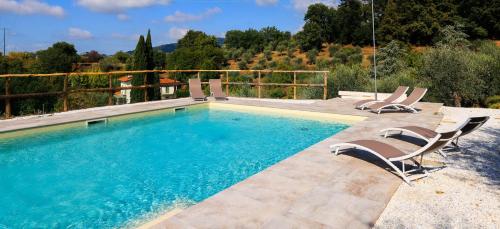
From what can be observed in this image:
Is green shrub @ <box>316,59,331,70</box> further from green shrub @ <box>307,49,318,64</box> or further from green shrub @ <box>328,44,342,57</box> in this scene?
green shrub @ <box>328,44,342,57</box>

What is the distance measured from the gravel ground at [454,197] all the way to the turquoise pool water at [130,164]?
2235 mm

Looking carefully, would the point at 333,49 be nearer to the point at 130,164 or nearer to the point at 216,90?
the point at 216,90

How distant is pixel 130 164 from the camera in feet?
18.8

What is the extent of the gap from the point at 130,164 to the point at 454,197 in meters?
4.56

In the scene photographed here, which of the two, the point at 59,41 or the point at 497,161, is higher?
the point at 59,41

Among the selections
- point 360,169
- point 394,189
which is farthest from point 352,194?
point 360,169

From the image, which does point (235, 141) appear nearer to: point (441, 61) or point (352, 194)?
point (352, 194)

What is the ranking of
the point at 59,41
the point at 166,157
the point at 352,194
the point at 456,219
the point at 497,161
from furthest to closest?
the point at 59,41 < the point at 166,157 < the point at 497,161 < the point at 352,194 < the point at 456,219

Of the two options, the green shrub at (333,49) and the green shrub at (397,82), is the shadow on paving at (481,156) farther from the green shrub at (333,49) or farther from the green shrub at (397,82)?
the green shrub at (333,49)

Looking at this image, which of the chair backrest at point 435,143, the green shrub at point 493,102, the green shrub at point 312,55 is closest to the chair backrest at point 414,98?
the green shrub at point 493,102

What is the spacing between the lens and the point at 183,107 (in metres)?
10.9

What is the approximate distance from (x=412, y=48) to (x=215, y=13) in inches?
674

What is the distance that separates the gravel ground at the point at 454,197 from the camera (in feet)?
10.6

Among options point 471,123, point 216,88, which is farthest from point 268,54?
point 471,123
